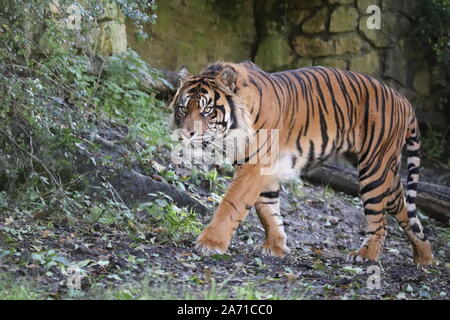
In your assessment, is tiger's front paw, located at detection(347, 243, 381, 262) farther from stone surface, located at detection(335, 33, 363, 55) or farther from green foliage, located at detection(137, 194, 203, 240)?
stone surface, located at detection(335, 33, 363, 55)

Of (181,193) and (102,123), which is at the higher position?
(102,123)

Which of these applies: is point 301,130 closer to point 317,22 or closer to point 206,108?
point 206,108

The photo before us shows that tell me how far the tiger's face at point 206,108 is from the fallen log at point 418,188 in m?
2.70

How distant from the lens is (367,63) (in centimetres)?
1091

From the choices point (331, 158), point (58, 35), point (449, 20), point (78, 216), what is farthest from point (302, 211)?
point (449, 20)

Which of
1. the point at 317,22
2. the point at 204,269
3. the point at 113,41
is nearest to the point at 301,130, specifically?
the point at 204,269

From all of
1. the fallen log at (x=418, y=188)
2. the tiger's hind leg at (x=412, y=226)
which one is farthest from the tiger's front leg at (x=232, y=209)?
the fallen log at (x=418, y=188)

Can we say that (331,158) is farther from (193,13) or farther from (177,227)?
(193,13)

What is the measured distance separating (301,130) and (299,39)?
5524 mm

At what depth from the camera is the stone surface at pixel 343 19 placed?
1086 centimetres

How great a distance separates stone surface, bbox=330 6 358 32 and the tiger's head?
226 inches

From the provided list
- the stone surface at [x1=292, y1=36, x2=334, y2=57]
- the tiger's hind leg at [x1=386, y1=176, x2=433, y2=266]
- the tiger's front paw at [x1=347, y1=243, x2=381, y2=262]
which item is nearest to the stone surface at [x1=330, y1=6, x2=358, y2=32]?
the stone surface at [x1=292, y1=36, x2=334, y2=57]

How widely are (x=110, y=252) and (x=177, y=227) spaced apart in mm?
935

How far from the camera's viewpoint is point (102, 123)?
24.9 ft
